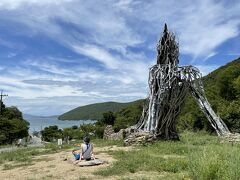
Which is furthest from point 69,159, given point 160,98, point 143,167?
point 160,98

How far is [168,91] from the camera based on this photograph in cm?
1836

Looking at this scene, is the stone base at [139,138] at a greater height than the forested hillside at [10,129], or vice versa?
the forested hillside at [10,129]

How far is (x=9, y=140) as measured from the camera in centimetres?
6078

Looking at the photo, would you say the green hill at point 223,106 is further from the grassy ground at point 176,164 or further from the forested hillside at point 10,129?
the forested hillside at point 10,129

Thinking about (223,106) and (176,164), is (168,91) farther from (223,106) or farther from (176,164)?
(223,106)

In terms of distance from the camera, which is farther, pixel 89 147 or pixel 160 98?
pixel 160 98

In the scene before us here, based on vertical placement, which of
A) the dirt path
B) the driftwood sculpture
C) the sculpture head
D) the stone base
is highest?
the sculpture head

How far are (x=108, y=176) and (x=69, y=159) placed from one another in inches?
149

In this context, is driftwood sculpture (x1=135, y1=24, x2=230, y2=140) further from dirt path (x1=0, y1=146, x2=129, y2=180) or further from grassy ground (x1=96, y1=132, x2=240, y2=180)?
dirt path (x1=0, y1=146, x2=129, y2=180)

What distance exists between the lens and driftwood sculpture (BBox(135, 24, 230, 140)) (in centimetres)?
1831

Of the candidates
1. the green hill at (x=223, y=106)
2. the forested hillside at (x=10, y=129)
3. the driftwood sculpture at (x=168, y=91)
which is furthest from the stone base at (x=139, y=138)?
the forested hillside at (x=10, y=129)

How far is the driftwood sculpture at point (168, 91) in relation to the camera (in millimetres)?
18312

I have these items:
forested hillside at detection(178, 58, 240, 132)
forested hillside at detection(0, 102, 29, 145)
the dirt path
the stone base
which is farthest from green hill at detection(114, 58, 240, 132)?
the dirt path

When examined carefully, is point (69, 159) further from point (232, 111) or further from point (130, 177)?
point (232, 111)
